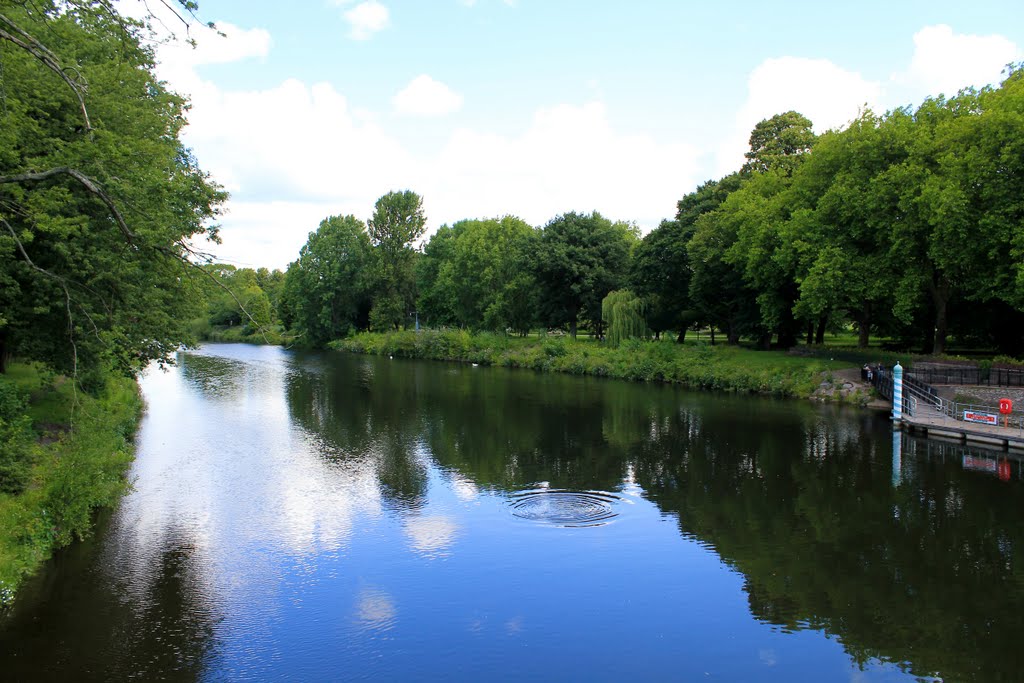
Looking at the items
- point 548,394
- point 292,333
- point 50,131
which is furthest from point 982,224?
point 292,333

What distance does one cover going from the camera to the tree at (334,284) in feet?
A: 275

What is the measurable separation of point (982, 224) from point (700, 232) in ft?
64.1

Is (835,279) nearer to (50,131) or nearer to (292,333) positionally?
(50,131)

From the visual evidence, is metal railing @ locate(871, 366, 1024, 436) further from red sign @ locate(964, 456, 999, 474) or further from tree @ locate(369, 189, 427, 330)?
tree @ locate(369, 189, 427, 330)

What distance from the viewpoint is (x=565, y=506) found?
737 inches

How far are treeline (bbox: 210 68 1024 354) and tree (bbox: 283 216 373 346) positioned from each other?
1.14ft

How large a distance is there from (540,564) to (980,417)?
813 inches

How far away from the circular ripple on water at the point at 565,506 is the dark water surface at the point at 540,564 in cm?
10

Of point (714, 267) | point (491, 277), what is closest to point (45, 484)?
point (714, 267)

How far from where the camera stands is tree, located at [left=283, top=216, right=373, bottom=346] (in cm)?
8369

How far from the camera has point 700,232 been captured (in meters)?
47.6

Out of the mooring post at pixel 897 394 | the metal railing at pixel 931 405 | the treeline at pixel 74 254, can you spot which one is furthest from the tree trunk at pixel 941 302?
the treeline at pixel 74 254

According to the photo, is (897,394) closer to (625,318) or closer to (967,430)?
(967,430)

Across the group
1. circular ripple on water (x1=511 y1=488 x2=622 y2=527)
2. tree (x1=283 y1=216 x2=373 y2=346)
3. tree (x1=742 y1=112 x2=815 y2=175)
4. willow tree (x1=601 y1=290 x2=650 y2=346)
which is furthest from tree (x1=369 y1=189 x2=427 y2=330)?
circular ripple on water (x1=511 y1=488 x2=622 y2=527)
